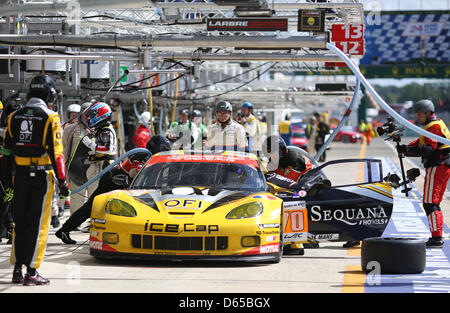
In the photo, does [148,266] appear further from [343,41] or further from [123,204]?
[343,41]

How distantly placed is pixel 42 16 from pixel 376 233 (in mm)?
8346

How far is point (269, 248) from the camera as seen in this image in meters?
9.05

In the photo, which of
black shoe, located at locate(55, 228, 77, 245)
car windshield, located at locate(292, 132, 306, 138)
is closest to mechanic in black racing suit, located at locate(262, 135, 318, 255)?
black shoe, located at locate(55, 228, 77, 245)

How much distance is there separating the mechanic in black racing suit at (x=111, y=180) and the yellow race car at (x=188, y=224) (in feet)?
2.67

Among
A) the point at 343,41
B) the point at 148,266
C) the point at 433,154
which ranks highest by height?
the point at 343,41

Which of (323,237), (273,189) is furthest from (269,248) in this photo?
(273,189)

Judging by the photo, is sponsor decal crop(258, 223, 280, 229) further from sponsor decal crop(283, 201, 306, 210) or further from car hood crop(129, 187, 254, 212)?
sponsor decal crop(283, 201, 306, 210)

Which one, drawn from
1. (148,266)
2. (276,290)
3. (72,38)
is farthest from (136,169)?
(276,290)

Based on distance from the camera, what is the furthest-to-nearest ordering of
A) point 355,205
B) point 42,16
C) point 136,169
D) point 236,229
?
1. point 42,16
2. point 136,169
3. point 355,205
4. point 236,229

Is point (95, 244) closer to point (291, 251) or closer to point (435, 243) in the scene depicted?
point (291, 251)

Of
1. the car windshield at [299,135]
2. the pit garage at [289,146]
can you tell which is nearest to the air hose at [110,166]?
the pit garage at [289,146]

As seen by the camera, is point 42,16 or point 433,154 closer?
point 433,154

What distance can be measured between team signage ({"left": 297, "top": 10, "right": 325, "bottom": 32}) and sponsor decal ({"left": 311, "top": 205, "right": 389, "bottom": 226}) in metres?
2.86

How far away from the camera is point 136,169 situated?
11.7 m
